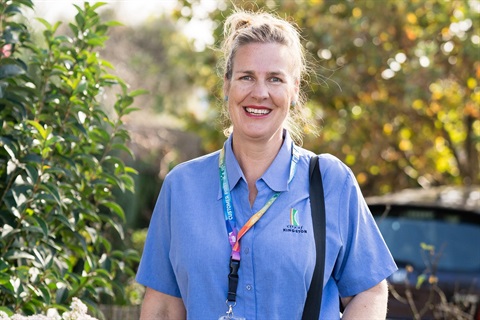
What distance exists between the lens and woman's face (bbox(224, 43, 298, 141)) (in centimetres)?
329

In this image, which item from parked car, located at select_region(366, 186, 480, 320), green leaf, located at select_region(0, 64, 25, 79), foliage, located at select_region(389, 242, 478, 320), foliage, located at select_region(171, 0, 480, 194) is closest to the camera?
green leaf, located at select_region(0, 64, 25, 79)

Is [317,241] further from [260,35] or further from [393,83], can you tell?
[393,83]

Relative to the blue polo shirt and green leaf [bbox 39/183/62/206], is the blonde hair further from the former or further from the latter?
green leaf [bbox 39/183/62/206]

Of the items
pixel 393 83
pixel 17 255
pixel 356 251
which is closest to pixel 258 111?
pixel 356 251

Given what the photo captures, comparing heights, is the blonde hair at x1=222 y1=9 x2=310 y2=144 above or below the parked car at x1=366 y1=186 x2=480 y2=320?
above

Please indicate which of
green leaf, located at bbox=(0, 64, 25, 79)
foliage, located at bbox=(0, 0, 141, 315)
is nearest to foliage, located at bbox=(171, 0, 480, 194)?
foliage, located at bbox=(0, 0, 141, 315)

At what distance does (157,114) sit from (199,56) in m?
18.2

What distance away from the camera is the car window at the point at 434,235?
23.0ft

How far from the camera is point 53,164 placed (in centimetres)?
477

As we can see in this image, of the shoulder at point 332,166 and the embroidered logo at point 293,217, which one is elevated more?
the shoulder at point 332,166

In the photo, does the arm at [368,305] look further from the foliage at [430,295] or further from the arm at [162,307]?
the foliage at [430,295]

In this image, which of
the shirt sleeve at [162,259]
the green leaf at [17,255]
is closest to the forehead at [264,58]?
the shirt sleeve at [162,259]

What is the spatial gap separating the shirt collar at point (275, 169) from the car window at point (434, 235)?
3.71 meters

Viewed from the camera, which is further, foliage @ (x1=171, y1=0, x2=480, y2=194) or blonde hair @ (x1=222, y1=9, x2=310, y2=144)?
foliage @ (x1=171, y1=0, x2=480, y2=194)
